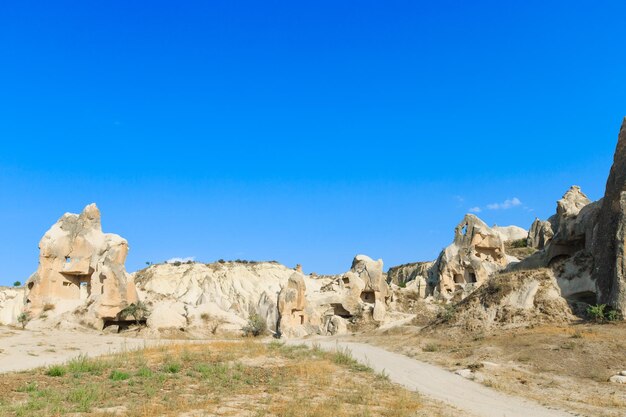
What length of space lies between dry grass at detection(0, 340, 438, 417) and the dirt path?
0.82 meters

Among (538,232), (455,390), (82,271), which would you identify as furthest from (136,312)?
(538,232)

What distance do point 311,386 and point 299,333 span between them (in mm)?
22166

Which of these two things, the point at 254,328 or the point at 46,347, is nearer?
the point at 46,347

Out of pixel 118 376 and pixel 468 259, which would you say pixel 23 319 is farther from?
pixel 468 259

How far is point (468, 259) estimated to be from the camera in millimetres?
51906

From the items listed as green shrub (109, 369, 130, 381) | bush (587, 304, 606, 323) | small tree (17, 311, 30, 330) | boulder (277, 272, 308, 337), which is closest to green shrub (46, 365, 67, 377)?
green shrub (109, 369, 130, 381)

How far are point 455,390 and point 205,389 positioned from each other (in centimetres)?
644

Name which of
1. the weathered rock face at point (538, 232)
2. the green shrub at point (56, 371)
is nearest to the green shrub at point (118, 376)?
the green shrub at point (56, 371)

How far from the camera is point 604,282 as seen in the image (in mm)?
22922

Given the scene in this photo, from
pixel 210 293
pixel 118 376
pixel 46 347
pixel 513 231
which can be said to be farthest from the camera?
pixel 513 231

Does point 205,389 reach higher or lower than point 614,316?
lower

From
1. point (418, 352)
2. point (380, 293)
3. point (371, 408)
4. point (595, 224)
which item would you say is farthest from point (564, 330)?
point (380, 293)

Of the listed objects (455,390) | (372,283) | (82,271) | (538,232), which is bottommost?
(455,390)

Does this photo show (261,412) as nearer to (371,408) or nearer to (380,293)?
(371,408)
